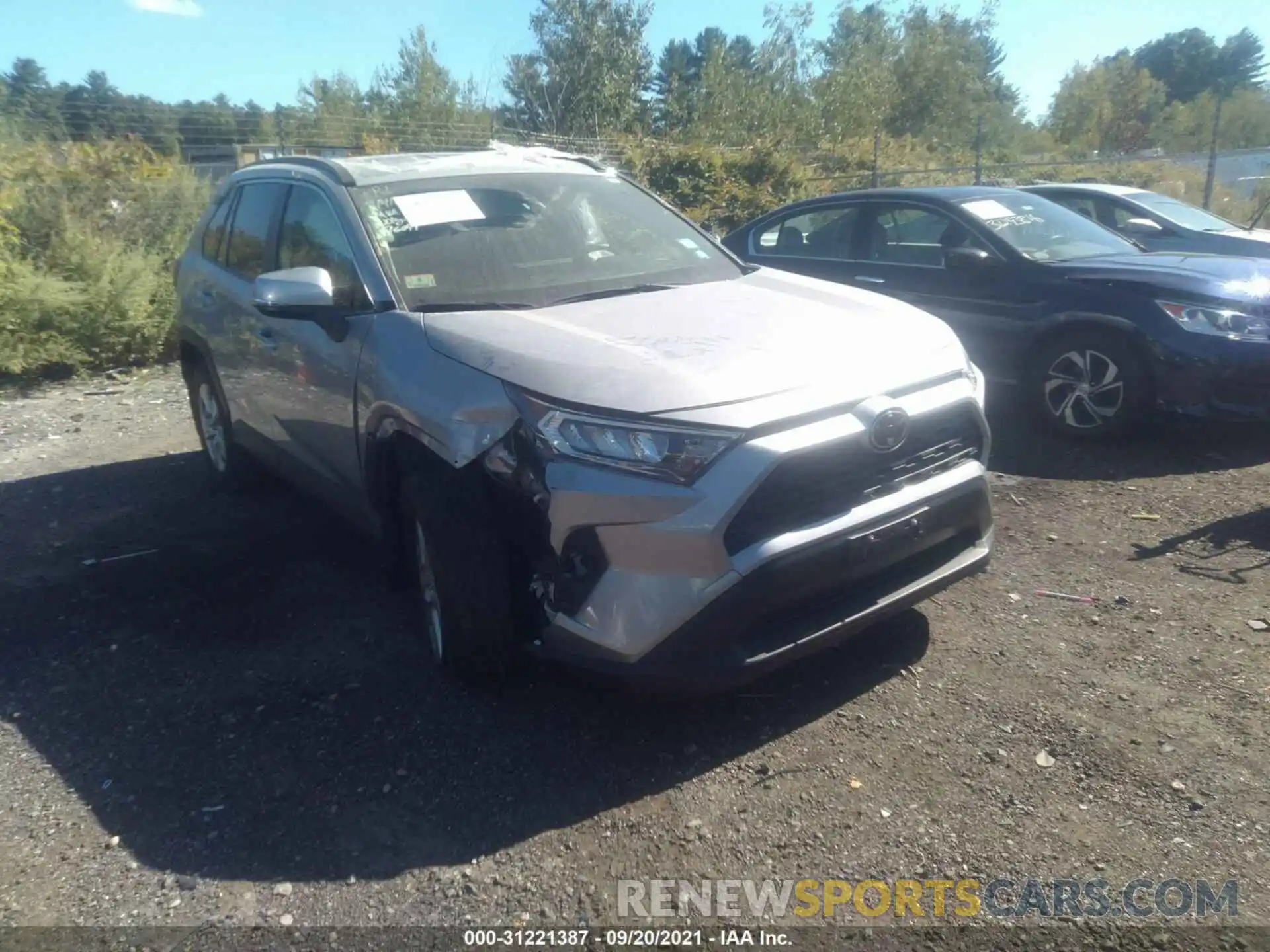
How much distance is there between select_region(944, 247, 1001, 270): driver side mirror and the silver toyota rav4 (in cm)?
257

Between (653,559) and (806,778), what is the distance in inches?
33.4

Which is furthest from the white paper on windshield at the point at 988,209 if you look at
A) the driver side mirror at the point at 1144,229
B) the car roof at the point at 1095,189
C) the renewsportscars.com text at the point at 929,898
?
the renewsportscars.com text at the point at 929,898

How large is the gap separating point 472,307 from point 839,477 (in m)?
1.49

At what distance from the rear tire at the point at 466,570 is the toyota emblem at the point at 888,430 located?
1176 millimetres

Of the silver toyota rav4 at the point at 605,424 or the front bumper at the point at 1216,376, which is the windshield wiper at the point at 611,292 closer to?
the silver toyota rav4 at the point at 605,424

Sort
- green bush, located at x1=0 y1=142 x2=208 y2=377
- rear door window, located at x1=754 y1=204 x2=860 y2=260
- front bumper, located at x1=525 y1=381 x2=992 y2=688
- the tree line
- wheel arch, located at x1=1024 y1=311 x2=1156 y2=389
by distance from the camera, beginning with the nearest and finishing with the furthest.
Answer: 1. front bumper, located at x1=525 y1=381 x2=992 y2=688
2. wheel arch, located at x1=1024 y1=311 x2=1156 y2=389
3. rear door window, located at x1=754 y1=204 x2=860 y2=260
4. green bush, located at x1=0 y1=142 x2=208 y2=377
5. the tree line

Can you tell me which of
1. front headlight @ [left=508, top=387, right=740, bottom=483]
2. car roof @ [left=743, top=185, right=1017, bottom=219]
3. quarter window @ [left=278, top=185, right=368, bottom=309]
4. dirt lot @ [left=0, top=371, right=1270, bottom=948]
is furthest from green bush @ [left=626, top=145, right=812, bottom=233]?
front headlight @ [left=508, top=387, right=740, bottom=483]

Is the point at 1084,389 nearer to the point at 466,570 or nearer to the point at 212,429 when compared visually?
the point at 466,570

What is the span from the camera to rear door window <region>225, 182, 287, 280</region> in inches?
194

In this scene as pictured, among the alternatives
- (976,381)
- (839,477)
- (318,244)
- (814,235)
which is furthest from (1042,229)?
(318,244)

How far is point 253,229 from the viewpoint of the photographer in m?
5.15

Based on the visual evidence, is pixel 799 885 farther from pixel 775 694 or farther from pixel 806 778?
pixel 775 694

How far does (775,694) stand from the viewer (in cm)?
356

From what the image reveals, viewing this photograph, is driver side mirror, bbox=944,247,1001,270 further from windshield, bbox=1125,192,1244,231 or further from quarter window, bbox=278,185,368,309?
windshield, bbox=1125,192,1244,231
